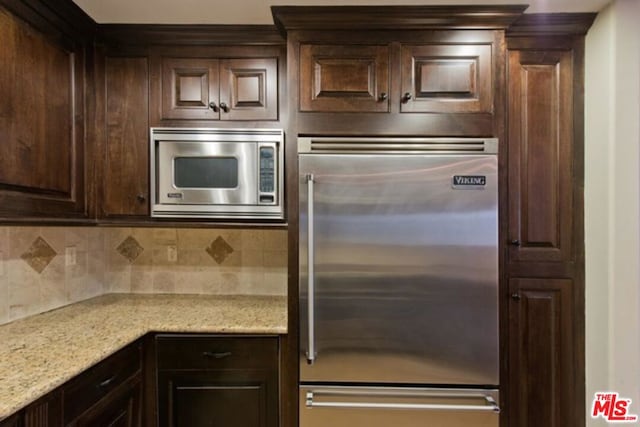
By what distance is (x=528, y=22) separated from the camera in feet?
5.65

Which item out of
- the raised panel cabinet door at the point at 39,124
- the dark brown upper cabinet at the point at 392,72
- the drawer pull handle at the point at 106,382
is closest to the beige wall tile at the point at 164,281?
the raised panel cabinet door at the point at 39,124

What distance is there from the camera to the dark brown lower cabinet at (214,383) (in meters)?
1.61

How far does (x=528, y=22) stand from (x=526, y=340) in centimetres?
148

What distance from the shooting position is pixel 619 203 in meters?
1.60

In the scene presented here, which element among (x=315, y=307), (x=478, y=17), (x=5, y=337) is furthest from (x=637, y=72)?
(x=5, y=337)

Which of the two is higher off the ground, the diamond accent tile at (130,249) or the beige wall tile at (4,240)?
the beige wall tile at (4,240)

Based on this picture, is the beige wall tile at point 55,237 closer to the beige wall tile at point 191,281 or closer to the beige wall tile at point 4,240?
the beige wall tile at point 4,240

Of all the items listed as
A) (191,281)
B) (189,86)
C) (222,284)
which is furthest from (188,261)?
(189,86)

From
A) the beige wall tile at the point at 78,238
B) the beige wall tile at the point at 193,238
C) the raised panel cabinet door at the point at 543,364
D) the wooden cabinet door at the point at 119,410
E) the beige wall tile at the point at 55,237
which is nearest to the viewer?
the wooden cabinet door at the point at 119,410

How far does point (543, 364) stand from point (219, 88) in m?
2.04

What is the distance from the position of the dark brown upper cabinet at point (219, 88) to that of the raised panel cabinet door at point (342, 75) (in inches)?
9.7

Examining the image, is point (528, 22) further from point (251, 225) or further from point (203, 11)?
point (251, 225)

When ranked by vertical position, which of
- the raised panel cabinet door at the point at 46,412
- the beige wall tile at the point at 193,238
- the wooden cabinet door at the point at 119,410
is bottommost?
the wooden cabinet door at the point at 119,410

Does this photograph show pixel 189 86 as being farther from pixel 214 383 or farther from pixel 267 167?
pixel 214 383
